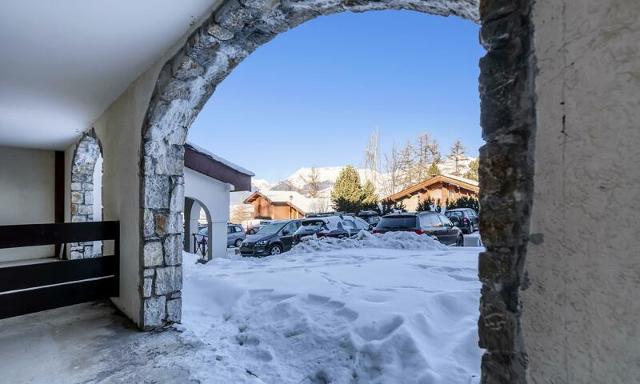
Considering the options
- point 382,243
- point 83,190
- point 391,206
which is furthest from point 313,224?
point 391,206

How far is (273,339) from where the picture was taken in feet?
10.2

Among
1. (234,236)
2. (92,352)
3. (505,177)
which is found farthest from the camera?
(234,236)

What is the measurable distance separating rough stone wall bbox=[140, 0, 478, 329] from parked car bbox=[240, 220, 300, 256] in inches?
305

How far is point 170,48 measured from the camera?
3.21 metres

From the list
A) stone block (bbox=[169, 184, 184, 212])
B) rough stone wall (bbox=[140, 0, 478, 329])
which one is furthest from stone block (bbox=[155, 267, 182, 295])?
stone block (bbox=[169, 184, 184, 212])

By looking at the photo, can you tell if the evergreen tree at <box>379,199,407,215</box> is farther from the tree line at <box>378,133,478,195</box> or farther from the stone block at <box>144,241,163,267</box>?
the stone block at <box>144,241,163,267</box>

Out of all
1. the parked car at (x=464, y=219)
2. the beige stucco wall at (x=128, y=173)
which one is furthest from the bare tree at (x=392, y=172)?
the beige stucco wall at (x=128, y=173)

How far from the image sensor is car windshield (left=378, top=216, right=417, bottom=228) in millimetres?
10781

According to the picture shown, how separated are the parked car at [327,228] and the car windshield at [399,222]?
1.63 metres

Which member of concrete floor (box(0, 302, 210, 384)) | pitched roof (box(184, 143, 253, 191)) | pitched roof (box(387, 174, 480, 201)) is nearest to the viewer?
concrete floor (box(0, 302, 210, 384))

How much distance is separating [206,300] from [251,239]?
7161 mm

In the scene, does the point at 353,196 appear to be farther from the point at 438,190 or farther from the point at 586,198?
the point at 586,198

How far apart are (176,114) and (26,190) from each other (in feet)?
20.3

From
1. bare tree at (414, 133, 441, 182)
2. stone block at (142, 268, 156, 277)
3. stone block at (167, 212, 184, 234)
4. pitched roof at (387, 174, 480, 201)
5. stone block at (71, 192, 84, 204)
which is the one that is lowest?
stone block at (142, 268, 156, 277)
